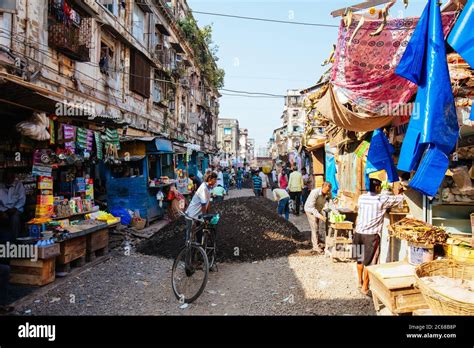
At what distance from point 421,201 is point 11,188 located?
8.80m

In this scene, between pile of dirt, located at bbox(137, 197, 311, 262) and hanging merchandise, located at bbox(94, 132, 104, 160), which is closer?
pile of dirt, located at bbox(137, 197, 311, 262)

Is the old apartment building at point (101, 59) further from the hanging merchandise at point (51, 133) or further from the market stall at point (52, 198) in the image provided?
the market stall at point (52, 198)

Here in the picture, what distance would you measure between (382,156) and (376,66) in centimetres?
181

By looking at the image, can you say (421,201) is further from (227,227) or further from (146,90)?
(146,90)

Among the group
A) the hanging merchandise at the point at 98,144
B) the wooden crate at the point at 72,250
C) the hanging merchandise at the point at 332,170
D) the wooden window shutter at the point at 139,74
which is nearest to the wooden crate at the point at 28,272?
the wooden crate at the point at 72,250

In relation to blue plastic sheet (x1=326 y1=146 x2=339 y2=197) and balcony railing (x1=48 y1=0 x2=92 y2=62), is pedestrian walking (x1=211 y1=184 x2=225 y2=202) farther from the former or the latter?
balcony railing (x1=48 y1=0 x2=92 y2=62)

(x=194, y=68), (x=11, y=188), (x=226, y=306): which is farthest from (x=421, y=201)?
(x=194, y=68)

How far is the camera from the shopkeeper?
734 centimetres

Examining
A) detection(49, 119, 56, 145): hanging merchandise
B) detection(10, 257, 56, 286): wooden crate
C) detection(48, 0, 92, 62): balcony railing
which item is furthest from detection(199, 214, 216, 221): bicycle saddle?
detection(48, 0, 92, 62): balcony railing

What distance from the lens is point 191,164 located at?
24.7 metres

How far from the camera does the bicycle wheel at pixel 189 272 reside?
18.4 ft

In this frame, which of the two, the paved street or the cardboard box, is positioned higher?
the cardboard box

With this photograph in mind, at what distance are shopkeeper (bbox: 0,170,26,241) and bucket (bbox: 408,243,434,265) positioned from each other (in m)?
8.09

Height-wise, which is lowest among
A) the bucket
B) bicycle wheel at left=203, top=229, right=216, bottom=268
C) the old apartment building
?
bicycle wheel at left=203, top=229, right=216, bottom=268
